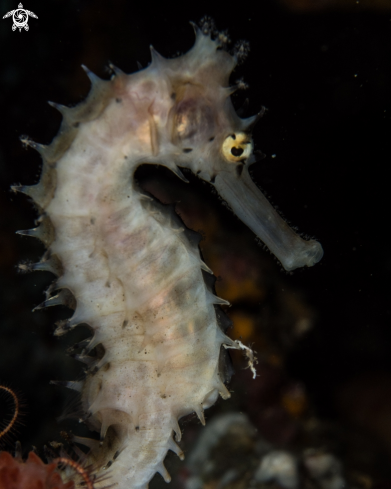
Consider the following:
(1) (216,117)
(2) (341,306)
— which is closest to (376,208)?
(2) (341,306)

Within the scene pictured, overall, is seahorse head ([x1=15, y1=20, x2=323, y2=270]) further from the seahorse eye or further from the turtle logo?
the turtle logo

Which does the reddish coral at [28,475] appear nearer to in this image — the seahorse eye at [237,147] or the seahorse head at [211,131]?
the seahorse head at [211,131]

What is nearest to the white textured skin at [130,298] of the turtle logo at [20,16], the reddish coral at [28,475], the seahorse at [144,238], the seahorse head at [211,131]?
the seahorse at [144,238]

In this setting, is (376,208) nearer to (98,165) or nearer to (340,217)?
(340,217)

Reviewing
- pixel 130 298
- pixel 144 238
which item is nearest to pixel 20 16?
pixel 144 238

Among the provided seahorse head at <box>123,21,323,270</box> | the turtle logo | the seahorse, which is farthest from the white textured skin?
the turtle logo
